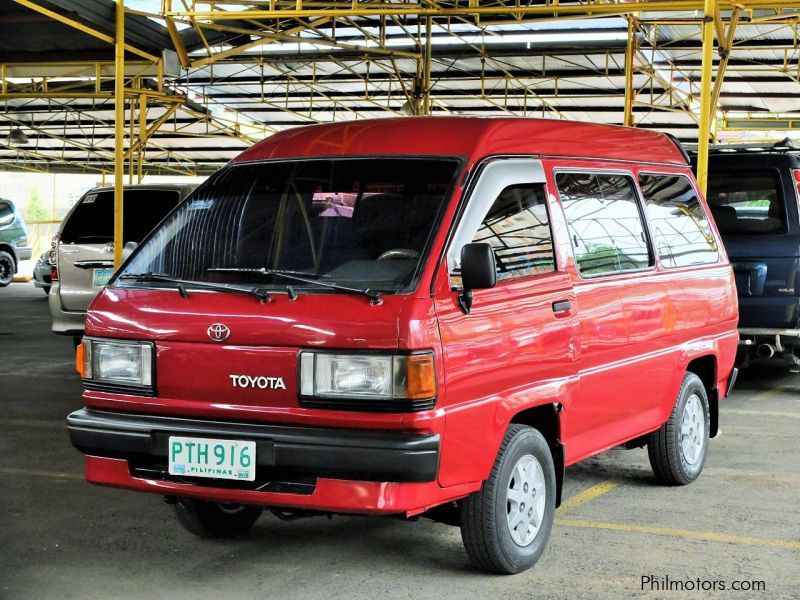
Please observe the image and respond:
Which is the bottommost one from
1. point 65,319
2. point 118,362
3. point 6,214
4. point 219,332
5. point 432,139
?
point 65,319

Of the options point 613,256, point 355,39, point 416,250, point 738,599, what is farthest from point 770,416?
point 355,39

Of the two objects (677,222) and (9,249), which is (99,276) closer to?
(677,222)

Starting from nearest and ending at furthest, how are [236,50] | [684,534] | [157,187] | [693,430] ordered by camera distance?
1. [684,534]
2. [693,430]
3. [157,187]
4. [236,50]

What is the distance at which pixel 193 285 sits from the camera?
14.4ft

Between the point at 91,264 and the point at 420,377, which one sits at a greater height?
the point at 91,264

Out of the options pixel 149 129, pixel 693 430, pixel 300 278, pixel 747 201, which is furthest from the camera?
pixel 149 129

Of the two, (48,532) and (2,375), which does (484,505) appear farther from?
(2,375)

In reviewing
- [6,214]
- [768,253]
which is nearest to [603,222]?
[768,253]

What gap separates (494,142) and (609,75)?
64.4 ft

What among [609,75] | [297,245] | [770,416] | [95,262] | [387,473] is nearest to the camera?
[387,473]

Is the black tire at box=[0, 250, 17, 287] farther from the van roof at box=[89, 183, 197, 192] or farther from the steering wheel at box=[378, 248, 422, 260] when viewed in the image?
the steering wheel at box=[378, 248, 422, 260]

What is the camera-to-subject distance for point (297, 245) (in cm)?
455

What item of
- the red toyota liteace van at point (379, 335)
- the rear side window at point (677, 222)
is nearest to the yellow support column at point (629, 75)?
the rear side window at point (677, 222)

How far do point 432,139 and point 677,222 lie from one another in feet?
7.13
